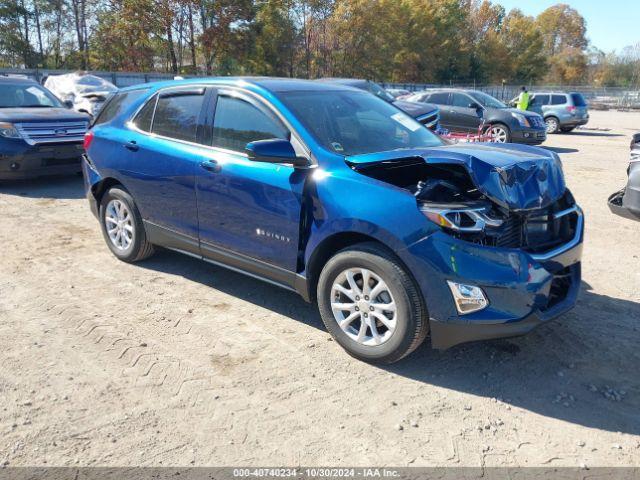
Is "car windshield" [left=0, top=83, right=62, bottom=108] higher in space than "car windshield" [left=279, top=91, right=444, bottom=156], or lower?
higher

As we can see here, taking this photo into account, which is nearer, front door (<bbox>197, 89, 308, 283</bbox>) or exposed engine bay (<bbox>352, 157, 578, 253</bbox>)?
exposed engine bay (<bbox>352, 157, 578, 253</bbox>)

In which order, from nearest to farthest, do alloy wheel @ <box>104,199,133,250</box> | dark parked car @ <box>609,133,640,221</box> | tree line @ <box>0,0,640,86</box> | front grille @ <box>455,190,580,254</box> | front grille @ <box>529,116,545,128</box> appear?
front grille @ <box>455,190,580,254</box> < alloy wheel @ <box>104,199,133,250</box> < dark parked car @ <box>609,133,640,221</box> < front grille @ <box>529,116,545,128</box> < tree line @ <box>0,0,640,86</box>

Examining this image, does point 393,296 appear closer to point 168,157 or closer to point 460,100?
point 168,157

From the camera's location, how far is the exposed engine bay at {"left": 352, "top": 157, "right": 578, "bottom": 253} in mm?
3163

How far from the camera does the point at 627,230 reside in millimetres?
6730

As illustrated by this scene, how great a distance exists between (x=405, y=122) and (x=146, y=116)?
2372mm

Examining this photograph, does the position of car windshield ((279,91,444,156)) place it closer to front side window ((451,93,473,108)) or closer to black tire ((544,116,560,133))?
front side window ((451,93,473,108))

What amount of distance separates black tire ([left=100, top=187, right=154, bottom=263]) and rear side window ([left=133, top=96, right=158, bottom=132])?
0.65m

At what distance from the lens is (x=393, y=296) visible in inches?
131

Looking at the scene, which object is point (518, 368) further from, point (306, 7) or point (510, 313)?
point (306, 7)

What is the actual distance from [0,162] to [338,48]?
46.9 m

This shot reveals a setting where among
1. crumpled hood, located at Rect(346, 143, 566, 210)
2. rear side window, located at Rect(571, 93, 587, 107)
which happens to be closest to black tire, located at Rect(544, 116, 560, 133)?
rear side window, located at Rect(571, 93, 587, 107)

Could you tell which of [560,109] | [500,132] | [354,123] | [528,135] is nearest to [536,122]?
[528,135]

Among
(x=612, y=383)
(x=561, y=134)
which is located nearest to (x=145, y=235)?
(x=612, y=383)
